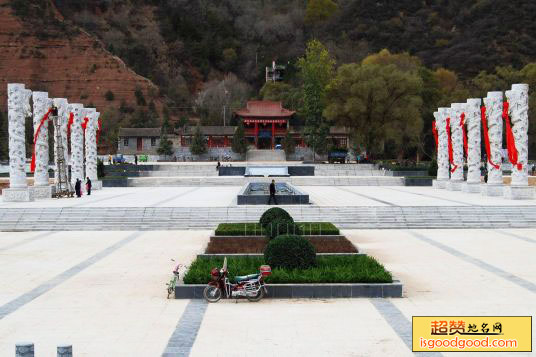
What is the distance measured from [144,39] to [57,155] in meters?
89.7

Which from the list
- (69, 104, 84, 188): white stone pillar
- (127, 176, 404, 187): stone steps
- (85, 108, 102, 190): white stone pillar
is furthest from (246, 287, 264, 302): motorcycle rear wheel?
(127, 176, 404, 187): stone steps

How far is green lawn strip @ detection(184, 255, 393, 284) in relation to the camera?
11.2 m

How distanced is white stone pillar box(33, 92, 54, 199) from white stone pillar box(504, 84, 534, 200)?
19932 mm

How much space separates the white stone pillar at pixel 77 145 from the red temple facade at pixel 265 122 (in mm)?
37146

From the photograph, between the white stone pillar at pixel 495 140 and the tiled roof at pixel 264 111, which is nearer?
the white stone pillar at pixel 495 140

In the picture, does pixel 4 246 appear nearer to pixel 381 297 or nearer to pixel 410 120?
pixel 381 297

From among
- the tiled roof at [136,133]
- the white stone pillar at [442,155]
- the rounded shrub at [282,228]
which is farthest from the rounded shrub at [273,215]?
the tiled roof at [136,133]

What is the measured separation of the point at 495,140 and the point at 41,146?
20.2 m

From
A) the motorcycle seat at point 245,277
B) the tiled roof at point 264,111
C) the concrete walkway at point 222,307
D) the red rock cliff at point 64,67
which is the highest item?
the red rock cliff at point 64,67

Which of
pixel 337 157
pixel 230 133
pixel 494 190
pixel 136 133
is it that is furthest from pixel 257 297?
pixel 136 133

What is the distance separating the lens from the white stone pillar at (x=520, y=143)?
26062mm

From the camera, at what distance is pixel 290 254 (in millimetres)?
11953

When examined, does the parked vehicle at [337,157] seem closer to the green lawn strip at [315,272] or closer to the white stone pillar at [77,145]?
the white stone pillar at [77,145]

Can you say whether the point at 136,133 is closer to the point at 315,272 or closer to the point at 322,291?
the point at 315,272
